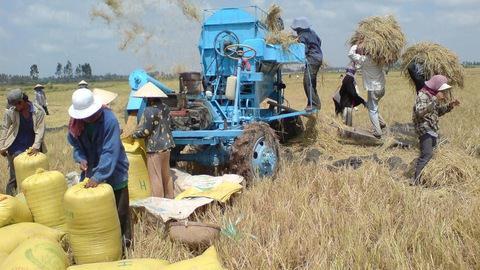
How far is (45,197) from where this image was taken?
4430mm

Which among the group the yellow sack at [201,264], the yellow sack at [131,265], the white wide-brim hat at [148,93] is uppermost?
the white wide-brim hat at [148,93]

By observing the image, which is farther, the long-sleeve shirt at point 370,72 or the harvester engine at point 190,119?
the long-sleeve shirt at point 370,72

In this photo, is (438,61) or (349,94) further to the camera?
(349,94)

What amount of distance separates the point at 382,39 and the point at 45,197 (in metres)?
6.34

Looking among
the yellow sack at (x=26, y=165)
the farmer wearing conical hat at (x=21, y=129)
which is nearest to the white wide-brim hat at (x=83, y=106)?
the yellow sack at (x=26, y=165)

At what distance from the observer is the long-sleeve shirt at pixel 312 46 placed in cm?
848

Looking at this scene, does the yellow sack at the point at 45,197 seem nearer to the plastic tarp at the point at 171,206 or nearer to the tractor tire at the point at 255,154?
the plastic tarp at the point at 171,206

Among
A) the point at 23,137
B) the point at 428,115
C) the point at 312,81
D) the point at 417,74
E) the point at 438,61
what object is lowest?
the point at 23,137

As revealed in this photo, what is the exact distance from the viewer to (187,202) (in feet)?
15.6

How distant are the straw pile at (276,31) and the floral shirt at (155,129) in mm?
2782

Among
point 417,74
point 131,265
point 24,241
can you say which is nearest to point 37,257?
point 24,241

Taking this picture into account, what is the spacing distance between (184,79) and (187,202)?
2.30 metres

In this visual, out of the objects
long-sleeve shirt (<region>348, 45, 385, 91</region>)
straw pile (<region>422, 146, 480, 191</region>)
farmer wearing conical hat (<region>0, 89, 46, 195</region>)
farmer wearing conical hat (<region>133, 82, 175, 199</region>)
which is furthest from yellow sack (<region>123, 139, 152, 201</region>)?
long-sleeve shirt (<region>348, 45, 385, 91</region>)

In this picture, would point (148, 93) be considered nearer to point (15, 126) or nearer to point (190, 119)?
point (190, 119)
